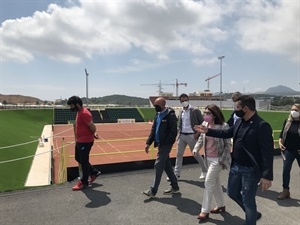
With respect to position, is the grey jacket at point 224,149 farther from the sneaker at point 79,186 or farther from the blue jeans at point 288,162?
the sneaker at point 79,186

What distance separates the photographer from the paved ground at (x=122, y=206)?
4223 millimetres

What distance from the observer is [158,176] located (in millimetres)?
5055

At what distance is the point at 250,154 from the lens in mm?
3328

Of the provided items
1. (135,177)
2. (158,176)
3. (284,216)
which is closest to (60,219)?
(158,176)

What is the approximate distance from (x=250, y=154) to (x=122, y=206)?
8.29 ft

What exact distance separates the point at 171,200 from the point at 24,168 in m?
11.4

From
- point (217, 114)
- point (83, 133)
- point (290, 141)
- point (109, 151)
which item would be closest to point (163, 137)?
point (217, 114)

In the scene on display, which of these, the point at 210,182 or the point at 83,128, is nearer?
the point at 210,182

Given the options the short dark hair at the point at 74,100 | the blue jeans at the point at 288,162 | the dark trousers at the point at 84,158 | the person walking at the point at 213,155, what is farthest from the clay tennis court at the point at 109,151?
the blue jeans at the point at 288,162

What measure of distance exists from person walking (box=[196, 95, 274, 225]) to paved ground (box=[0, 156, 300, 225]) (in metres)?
0.91

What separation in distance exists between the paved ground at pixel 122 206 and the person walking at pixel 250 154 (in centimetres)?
91

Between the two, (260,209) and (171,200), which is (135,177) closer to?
(171,200)

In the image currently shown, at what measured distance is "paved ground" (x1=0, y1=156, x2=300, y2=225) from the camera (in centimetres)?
422

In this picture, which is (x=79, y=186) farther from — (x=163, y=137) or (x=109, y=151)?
(x=109, y=151)
